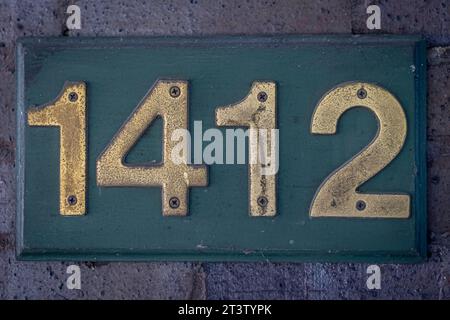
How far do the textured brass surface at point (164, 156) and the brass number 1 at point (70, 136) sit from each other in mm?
83

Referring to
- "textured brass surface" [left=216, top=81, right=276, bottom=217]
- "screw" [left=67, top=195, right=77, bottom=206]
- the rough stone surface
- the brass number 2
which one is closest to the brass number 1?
"screw" [left=67, top=195, right=77, bottom=206]

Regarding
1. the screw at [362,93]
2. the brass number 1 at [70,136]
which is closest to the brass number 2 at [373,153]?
the screw at [362,93]

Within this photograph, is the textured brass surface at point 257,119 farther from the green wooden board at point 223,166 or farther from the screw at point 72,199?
the screw at point 72,199

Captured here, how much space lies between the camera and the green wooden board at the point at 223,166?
2047 mm

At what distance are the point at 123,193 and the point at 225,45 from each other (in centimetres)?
60

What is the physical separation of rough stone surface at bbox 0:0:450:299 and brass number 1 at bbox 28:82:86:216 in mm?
147

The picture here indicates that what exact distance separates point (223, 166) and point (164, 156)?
198 millimetres

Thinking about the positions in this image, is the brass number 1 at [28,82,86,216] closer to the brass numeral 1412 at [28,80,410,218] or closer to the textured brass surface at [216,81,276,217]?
the brass numeral 1412 at [28,80,410,218]

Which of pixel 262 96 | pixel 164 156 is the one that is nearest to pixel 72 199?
pixel 164 156

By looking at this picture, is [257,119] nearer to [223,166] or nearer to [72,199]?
[223,166]

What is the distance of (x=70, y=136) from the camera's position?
2074 mm

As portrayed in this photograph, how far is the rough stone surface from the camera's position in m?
2.08

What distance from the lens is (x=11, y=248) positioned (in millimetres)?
2139
